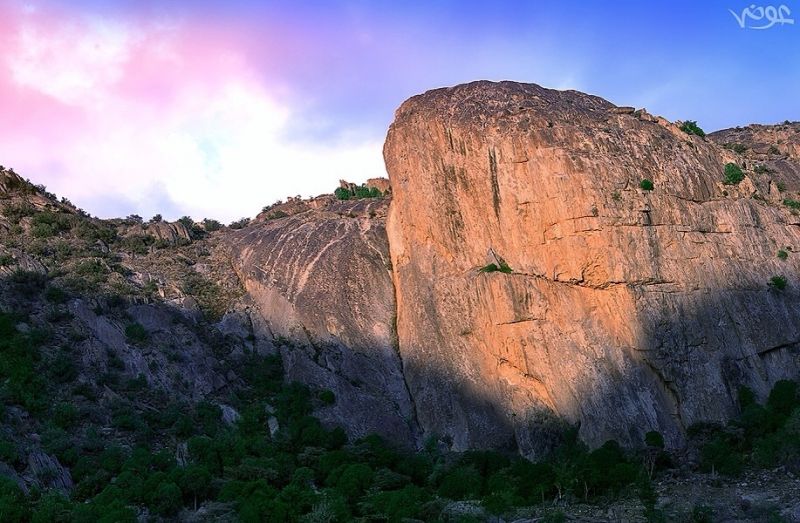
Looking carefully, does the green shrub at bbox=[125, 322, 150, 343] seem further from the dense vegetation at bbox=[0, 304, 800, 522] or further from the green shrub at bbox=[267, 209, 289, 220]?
the green shrub at bbox=[267, 209, 289, 220]

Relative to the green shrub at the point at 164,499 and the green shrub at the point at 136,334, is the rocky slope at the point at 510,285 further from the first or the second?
the green shrub at the point at 164,499

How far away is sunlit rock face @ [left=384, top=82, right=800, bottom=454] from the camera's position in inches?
1727

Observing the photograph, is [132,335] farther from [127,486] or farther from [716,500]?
[716,500]

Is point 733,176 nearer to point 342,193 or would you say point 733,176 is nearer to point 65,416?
point 342,193

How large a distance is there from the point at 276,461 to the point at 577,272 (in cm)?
1713

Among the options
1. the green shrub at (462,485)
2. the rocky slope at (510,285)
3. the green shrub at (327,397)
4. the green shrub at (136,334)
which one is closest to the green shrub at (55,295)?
the rocky slope at (510,285)

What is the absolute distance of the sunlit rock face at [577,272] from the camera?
43.9 metres

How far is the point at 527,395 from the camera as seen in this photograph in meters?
45.8

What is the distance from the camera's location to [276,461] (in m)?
40.7

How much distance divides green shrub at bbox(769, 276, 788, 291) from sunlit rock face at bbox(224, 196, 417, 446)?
19.0 meters

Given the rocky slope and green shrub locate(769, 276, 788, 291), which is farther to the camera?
green shrub locate(769, 276, 788, 291)

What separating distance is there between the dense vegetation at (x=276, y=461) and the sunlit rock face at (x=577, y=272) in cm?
219

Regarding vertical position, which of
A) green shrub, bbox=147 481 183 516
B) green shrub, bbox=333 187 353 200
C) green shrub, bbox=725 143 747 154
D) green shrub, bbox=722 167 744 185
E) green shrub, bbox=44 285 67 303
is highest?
green shrub, bbox=333 187 353 200

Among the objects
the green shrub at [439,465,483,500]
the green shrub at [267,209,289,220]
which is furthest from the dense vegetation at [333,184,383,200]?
the green shrub at [439,465,483,500]
